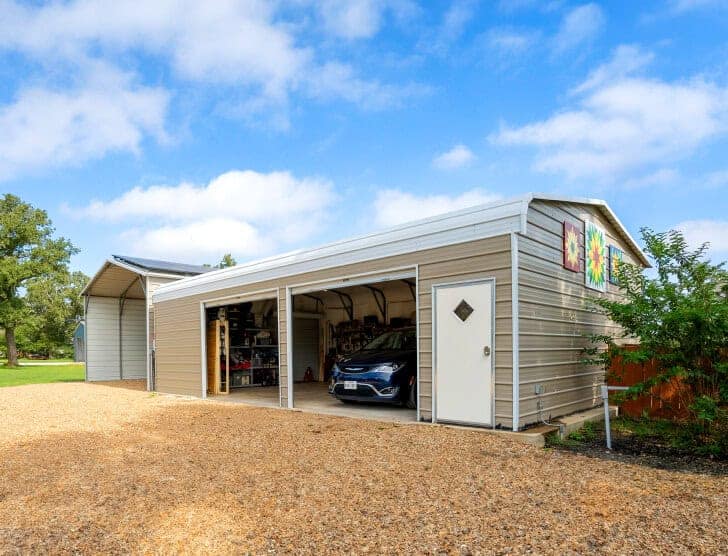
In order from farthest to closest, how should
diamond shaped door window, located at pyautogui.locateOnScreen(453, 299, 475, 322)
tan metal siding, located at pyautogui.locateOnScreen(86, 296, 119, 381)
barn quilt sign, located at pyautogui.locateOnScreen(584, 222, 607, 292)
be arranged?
tan metal siding, located at pyautogui.locateOnScreen(86, 296, 119, 381) → barn quilt sign, located at pyautogui.locateOnScreen(584, 222, 607, 292) → diamond shaped door window, located at pyautogui.locateOnScreen(453, 299, 475, 322)

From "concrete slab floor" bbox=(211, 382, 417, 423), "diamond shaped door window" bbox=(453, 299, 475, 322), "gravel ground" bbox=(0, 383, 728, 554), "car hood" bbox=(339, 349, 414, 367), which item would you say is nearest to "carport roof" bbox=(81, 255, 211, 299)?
"concrete slab floor" bbox=(211, 382, 417, 423)

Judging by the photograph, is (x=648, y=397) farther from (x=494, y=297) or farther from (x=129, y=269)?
(x=129, y=269)

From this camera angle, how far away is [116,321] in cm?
1923

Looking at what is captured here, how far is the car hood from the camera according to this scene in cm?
884

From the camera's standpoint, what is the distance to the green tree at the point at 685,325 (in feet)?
17.5

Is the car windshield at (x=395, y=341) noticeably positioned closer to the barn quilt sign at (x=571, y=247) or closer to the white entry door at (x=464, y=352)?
the white entry door at (x=464, y=352)

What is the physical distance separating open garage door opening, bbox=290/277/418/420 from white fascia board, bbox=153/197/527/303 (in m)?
0.60

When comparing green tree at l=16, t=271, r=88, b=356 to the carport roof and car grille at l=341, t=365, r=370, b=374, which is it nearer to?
the carport roof

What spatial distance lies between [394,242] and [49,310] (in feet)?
109

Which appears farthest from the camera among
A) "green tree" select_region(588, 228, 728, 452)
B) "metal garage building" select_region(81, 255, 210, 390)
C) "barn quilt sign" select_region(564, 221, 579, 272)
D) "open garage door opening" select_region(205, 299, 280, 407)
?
"metal garage building" select_region(81, 255, 210, 390)

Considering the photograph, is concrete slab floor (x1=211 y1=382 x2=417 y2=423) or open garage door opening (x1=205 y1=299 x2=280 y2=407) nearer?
concrete slab floor (x1=211 y1=382 x2=417 y2=423)

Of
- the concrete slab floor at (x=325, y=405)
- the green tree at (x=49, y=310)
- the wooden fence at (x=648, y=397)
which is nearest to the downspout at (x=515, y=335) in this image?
the wooden fence at (x=648, y=397)

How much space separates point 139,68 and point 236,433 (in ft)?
29.3

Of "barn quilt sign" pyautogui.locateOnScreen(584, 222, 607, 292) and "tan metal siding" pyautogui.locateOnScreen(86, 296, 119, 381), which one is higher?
"barn quilt sign" pyautogui.locateOnScreen(584, 222, 607, 292)
